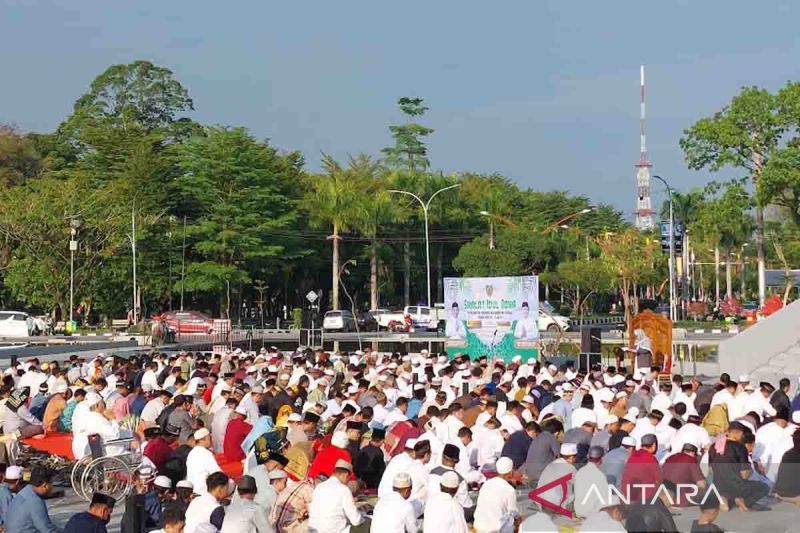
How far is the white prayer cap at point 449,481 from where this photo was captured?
9781 millimetres

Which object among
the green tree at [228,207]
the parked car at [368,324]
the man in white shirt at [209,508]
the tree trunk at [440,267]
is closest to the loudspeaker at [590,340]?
the man in white shirt at [209,508]

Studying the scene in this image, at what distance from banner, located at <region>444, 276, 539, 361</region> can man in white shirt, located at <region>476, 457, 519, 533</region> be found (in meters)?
18.4

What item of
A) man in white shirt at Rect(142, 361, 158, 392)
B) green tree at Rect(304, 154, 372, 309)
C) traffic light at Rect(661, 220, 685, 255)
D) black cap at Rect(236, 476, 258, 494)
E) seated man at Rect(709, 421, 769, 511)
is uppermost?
green tree at Rect(304, 154, 372, 309)

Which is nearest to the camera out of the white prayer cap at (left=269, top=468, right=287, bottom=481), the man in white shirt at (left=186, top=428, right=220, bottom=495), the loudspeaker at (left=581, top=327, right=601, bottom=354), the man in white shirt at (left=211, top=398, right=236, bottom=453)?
the white prayer cap at (left=269, top=468, right=287, bottom=481)

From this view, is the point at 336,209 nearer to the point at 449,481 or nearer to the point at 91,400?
the point at 91,400

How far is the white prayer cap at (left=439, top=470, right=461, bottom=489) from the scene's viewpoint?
978cm

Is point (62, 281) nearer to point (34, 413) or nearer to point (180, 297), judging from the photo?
point (180, 297)

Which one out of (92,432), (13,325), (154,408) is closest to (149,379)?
(154,408)

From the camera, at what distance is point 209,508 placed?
9938mm

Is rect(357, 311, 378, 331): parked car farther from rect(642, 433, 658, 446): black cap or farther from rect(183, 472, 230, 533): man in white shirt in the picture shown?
rect(183, 472, 230, 533): man in white shirt

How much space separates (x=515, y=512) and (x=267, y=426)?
4.89 m

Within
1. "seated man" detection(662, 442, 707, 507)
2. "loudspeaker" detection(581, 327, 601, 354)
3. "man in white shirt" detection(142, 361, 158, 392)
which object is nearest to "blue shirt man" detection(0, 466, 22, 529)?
"seated man" detection(662, 442, 707, 507)

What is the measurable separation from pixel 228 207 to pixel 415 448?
54.6 m

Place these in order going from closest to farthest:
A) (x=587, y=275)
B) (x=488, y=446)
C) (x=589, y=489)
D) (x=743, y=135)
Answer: (x=589, y=489) → (x=488, y=446) → (x=743, y=135) → (x=587, y=275)
